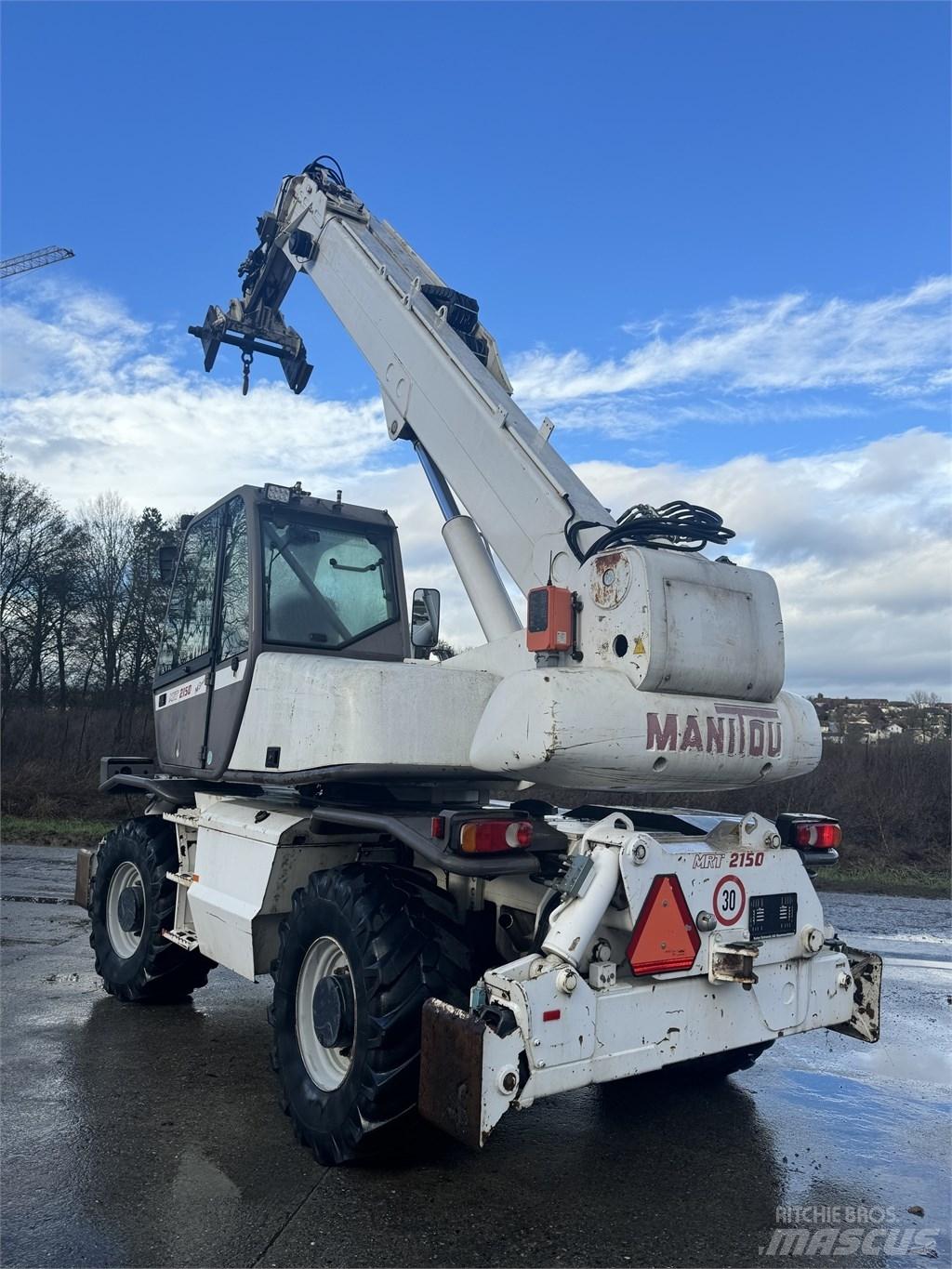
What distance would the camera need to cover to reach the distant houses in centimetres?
1859

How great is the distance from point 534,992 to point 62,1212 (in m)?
1.91

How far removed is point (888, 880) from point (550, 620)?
11.8 m

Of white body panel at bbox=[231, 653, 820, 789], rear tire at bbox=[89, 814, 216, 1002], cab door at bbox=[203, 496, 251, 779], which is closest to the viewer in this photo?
white body panel at bbox=[231, 653, 820, 789]

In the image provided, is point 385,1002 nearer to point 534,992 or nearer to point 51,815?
point 534,992

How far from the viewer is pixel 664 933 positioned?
12.7ft

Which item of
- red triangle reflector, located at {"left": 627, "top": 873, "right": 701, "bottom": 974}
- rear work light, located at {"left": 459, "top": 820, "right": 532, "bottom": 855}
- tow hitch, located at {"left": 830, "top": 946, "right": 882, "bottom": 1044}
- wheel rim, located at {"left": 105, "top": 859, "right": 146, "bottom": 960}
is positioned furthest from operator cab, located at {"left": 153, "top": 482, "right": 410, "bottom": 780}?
tow hitch, located at {"left": 830, "top": 946, "right": 882, "bottom": 1044}

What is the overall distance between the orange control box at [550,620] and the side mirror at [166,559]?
340 centimetres

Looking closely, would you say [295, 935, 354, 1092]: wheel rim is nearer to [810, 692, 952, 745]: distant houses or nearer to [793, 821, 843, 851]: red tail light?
[793, 821, 843, 851]: red tail light

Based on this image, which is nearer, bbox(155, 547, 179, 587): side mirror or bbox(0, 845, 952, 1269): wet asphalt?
bbox(0, 845, 952, 1269): wet asphalt

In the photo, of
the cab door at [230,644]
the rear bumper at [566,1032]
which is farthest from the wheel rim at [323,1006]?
the cab door at [230,644]

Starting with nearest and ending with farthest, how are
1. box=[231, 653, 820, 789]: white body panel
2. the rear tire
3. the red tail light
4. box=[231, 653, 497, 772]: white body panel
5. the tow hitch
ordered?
1. box=[231, 653, 820, 789]: white body panel
2. box=[231, 653, 497, 772]: white body panel
3. the tow hitch
4. the red tail light
5. the rear tire

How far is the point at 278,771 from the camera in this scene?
4852 millimetres

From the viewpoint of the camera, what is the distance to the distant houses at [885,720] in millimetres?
A: 18594

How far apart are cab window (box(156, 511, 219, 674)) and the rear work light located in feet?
8.72
